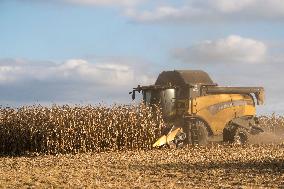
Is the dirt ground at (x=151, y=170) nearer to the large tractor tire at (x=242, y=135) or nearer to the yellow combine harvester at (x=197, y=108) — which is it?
the yellow combine harvester at (x=197, y=108)

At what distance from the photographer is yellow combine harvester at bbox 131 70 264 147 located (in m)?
22.2

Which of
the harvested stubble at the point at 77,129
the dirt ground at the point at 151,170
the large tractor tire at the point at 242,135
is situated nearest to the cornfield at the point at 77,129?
the harvested stubble at the point at 77,129

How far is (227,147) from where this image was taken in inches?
854

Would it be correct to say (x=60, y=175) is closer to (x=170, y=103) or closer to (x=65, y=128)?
(x=65, y=128)

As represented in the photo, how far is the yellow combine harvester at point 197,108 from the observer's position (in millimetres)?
22156

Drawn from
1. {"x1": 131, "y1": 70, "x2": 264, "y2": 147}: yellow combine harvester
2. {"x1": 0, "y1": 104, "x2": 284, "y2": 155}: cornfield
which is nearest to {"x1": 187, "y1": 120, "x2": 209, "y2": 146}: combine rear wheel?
{"x1": 131, "y1": 70, "x2": 264, "y2": 147}: yellow combine harvester

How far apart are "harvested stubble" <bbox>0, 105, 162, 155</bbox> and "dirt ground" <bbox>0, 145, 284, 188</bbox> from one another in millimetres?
911

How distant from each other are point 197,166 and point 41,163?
217 inches

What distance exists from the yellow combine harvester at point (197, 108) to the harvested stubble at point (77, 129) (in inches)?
33.9

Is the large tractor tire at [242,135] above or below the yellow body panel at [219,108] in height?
below

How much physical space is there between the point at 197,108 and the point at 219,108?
47.8 inches

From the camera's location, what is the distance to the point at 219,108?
75.7 feet

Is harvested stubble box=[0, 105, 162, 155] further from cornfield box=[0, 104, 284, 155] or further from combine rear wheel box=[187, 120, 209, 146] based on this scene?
combine rear wheel box=[187, 120, 209, 146]

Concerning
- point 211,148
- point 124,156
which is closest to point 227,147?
point 211,148
